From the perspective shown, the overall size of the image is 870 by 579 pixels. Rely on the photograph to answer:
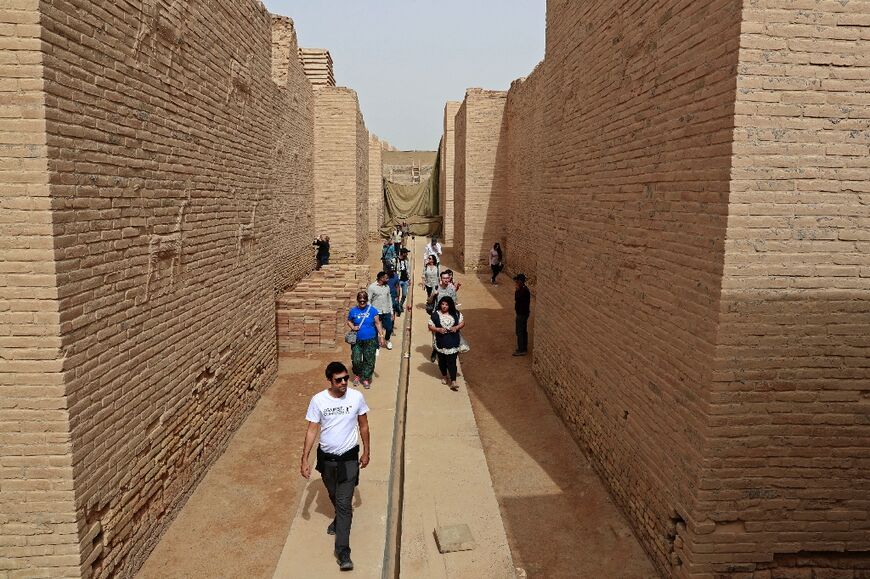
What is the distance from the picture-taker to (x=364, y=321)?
7.24 metres

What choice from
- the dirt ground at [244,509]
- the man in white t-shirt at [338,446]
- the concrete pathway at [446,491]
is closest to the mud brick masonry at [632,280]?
the dirt ground at [244,509]

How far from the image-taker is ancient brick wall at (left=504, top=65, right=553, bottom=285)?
15000 millimetres

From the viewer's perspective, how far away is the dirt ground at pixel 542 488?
4508 millimetres

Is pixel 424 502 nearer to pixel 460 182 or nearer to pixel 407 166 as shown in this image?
pixel 460 182

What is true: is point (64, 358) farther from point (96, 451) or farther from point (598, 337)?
point (598, 337)

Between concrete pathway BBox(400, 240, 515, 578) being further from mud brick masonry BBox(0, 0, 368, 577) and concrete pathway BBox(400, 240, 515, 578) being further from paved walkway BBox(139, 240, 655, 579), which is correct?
mud brick masonry BBox(0, 0, 368, 577)

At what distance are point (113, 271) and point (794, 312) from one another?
4.57 m

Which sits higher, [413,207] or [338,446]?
[413,207]

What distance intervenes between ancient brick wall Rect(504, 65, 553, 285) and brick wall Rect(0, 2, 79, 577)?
11793mm

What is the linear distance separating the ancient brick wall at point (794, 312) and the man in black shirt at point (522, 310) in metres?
5.72

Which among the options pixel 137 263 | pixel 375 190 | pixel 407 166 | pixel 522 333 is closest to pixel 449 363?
pixel 522 333

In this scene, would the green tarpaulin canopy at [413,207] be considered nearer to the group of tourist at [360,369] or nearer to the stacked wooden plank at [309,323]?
the group of tourist at [360,369]

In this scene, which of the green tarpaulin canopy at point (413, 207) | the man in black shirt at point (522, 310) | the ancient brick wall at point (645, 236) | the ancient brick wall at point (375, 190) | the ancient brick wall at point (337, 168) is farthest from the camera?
the green tarpaulin canopy at point (413, 207)

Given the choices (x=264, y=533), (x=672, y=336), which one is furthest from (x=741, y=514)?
(x=264, y=533)
